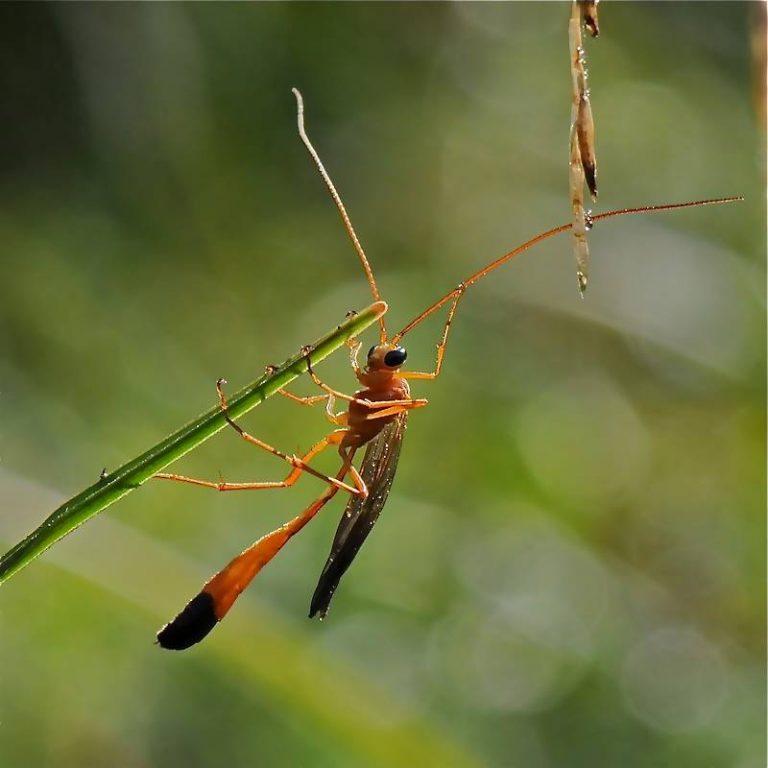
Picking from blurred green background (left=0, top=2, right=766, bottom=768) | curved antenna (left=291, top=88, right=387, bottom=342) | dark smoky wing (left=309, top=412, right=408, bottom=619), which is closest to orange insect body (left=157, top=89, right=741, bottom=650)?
dark smoky wing (left=309, top=412, right=408, bottom=619)

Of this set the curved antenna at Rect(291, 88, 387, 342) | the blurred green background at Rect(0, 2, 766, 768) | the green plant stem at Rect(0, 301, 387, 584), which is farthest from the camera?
the blurred green background at Rect(0, 2, 766, 768)

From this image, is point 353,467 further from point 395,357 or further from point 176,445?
point 176,445

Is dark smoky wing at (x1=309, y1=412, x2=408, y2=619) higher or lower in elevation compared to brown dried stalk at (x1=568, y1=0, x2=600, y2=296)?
lower

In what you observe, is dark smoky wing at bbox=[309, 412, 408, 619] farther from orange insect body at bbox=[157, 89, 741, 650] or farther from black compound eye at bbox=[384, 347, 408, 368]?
A: black compound eye at bbox=[384, 347, 408, 368]

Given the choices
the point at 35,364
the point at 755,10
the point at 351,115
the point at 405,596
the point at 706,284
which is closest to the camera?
the point at 755,10

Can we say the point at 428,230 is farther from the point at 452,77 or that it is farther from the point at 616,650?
the point at 616,650

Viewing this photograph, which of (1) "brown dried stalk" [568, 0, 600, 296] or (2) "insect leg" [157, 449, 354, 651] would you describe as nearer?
(1) "brown dried stalk" [568, 0, 600, 296]

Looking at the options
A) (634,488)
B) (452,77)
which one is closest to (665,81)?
(452,77)

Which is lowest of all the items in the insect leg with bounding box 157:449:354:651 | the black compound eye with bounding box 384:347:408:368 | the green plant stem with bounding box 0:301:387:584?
the insect leg with bounding box 157:449:354:651
